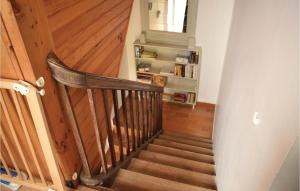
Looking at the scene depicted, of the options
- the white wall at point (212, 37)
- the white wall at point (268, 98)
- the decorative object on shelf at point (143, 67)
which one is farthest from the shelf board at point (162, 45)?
the white wall at point (268, 98)

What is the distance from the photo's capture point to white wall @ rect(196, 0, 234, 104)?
12.4ft

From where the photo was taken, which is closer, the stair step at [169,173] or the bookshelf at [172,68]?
the stair step at [169,173]

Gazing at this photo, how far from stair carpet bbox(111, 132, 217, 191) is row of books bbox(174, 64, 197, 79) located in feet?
4.56

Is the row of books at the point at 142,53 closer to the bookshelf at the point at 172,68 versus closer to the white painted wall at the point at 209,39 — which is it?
the bookshelf at the point at 172,68

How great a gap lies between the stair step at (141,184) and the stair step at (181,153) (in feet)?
2.78

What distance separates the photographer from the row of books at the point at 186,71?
4292 millimetres

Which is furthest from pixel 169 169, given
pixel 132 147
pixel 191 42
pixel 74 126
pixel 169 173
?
pixel 191 42

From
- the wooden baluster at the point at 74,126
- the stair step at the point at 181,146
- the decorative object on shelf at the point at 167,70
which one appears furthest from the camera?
the decorative object on shelf at the point at 167,70

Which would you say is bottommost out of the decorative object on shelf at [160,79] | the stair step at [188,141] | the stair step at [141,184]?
the stair step at [188,141]

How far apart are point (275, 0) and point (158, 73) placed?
340 cm

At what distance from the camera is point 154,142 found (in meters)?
3.13

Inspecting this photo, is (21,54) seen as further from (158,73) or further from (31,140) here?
Answer: (158,73)

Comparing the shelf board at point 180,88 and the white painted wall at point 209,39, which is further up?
the white painted wall at point 209,39

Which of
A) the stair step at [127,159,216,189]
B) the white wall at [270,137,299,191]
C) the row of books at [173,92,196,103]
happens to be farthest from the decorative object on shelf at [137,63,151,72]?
the white wall at [270,137,299,191]
